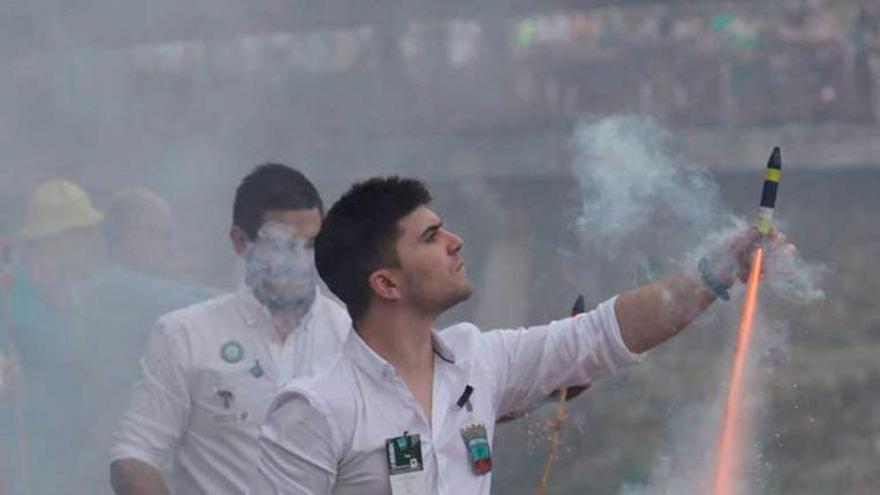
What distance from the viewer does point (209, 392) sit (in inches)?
166

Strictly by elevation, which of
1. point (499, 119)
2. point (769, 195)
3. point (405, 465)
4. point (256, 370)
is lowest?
point (405, 465)

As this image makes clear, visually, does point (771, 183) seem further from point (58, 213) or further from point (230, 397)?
point (58, 213)

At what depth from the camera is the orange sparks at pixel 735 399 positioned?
11.1 feet

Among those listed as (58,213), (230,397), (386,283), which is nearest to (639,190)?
(386,283)

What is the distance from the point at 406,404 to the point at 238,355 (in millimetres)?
964

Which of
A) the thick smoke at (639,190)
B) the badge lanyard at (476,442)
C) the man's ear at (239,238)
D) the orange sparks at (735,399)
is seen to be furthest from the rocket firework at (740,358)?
the man's ear at (239,238)

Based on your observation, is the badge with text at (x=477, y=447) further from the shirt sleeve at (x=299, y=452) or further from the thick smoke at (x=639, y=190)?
the thick smoke at (x=639, y=190)

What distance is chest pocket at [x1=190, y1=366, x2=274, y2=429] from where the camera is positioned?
4172mm

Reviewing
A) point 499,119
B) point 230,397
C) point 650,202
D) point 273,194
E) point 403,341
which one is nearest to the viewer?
point 403,341

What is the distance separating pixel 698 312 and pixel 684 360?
4388 mm

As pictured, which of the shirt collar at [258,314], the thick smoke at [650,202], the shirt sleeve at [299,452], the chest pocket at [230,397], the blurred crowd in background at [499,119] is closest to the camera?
the shirt sleeve at [299,452]

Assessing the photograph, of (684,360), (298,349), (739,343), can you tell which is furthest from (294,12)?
(739,343)

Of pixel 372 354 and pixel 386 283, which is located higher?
pixel 386 283

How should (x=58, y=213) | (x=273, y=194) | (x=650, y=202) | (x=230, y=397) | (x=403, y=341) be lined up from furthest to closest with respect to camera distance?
(x=58, y=213) → (x=273, y=194) → (x=230, y=397) → (x=650, y=202) → (x=403, y=341)
